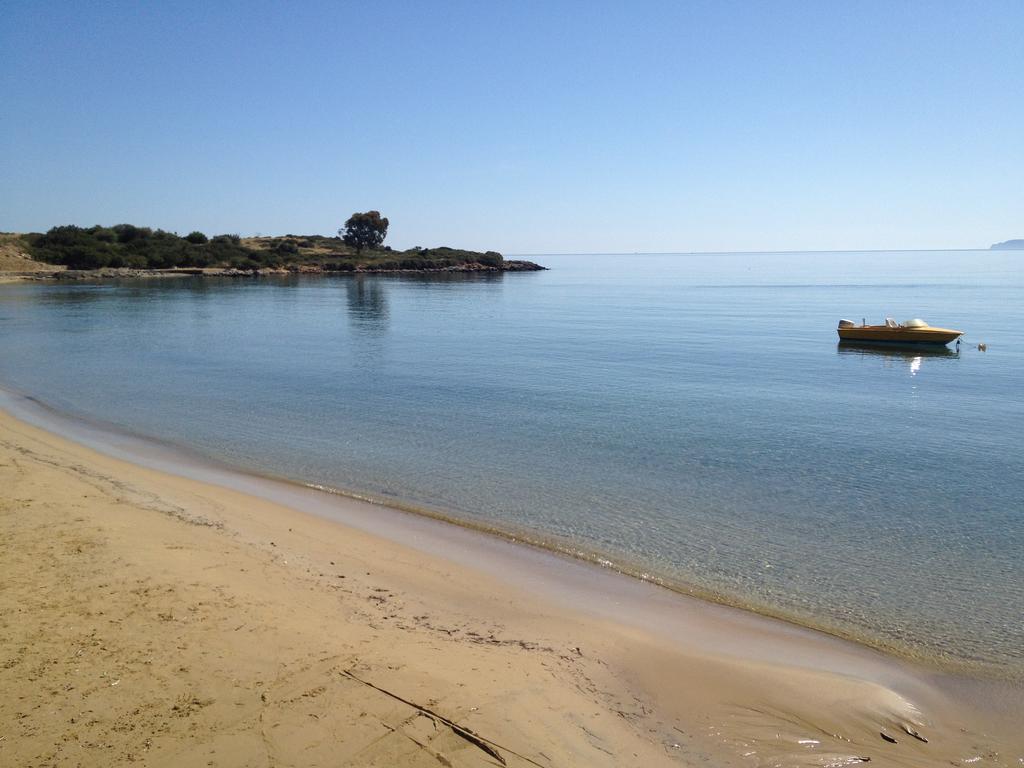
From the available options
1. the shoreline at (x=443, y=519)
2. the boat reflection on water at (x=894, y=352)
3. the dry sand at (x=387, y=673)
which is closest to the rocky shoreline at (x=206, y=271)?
the shoreline at (x=443, y=519)

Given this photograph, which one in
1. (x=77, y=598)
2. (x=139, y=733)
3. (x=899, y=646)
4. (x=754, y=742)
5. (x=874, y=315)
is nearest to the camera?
(x=139, y=733)

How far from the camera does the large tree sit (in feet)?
452

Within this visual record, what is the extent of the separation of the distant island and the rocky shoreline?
0.14 metres

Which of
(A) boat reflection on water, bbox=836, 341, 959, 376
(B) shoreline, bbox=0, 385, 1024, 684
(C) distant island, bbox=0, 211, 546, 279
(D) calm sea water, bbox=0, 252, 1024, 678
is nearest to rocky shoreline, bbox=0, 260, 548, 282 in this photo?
(C) distant island, bbox=0, 211, 546, 279

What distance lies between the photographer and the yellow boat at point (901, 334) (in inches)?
1292

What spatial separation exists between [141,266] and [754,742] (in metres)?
111

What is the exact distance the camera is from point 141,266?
100188 mm

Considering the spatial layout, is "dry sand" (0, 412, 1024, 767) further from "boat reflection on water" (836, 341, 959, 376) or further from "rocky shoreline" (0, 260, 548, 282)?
"rocky shoreline" (0, 260, 548, 282)

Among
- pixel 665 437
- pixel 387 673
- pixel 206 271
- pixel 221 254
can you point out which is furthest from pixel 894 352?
pixel 221 254

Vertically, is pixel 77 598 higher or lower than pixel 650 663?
higher

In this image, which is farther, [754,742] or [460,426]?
[460,426]

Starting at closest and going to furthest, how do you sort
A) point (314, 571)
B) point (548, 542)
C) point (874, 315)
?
point (314, 571) → point (548, 542) → point (874, 315)

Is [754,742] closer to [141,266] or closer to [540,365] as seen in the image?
[540,365]

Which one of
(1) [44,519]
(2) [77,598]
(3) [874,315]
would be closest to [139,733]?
(2) [77,598]
